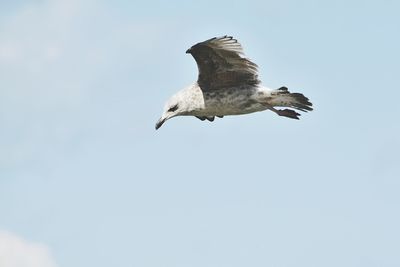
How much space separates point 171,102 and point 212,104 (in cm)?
88

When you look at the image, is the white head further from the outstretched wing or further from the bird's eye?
the outstretched wing

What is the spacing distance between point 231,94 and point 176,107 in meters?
1.14

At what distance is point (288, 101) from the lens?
3291 cm

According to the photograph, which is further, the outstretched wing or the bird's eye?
the bird's eye

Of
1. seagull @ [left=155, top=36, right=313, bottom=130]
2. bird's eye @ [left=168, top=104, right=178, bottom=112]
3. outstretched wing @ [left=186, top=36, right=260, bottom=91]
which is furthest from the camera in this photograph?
bird's eye @ [left=168, top=104, right=178, bottom=112]

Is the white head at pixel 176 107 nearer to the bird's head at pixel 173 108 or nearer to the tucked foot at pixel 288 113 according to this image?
the bird's head at pixel 173 108

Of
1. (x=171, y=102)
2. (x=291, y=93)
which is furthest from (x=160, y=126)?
(x=291, y=93)

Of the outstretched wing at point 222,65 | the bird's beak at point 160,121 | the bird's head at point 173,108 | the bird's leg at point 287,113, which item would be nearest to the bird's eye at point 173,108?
the bird's head at point 173,108

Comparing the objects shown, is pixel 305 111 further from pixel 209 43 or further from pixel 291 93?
pixel 209 43

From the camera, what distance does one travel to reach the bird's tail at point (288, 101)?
107ft

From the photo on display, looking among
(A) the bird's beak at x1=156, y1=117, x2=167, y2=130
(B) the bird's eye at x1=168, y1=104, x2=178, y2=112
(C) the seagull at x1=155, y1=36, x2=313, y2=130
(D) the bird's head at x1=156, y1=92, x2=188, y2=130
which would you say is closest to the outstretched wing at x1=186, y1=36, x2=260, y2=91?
(C) the seagull at x1=155, y1=36, x2=313, y2=130

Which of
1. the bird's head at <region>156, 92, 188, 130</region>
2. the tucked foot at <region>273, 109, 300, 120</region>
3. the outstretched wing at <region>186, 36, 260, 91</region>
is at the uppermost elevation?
the outstretched wing at <region>186, 36, 260, 91</region>

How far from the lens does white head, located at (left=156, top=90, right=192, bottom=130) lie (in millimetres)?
32906

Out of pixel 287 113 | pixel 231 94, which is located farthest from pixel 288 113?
pixel 231 94
